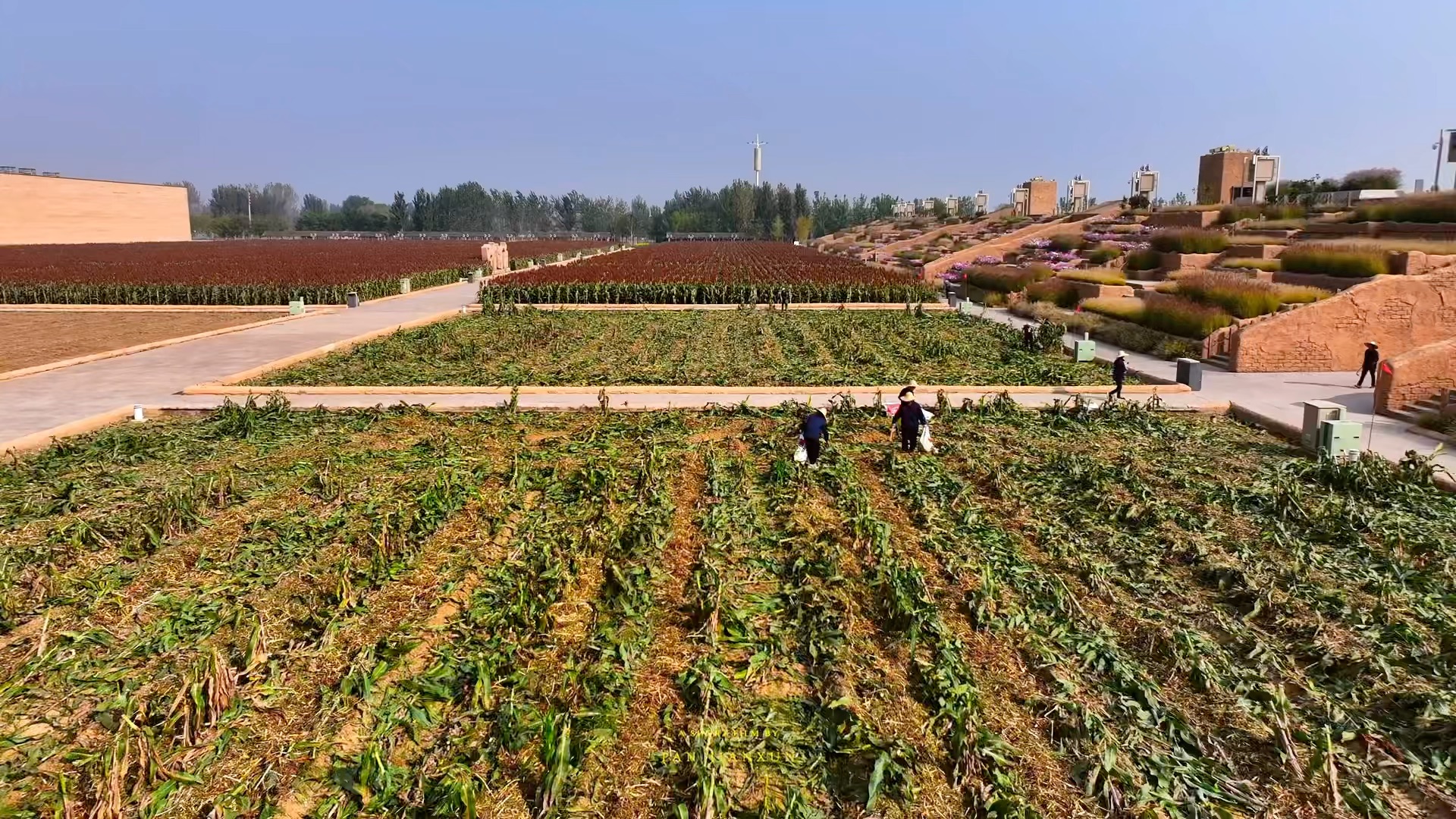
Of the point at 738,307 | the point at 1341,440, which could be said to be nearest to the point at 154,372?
the point at 738,307

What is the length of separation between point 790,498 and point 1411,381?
1135 cm

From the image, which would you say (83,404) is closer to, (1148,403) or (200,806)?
(200,806)

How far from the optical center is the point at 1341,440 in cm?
1085

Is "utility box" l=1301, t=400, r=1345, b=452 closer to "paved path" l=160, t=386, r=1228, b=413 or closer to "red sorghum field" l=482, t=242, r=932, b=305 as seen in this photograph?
"paved path" l=160, t=386, r=1228, b=413

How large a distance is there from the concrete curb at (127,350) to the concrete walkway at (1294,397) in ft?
73.1

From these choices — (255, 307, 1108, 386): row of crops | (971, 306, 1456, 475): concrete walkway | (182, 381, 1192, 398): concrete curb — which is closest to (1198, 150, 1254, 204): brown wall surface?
(255, 307, 1108, 386): row of crops

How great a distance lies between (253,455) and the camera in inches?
443

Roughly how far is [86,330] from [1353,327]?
107ft

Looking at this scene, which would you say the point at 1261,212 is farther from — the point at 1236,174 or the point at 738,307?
the point at 738,307

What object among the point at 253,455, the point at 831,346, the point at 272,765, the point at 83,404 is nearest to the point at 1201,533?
the point at 272,765

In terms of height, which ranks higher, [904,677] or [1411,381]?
[1411,381]

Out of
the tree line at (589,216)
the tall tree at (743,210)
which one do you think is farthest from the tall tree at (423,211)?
the tall tree at (743,210)

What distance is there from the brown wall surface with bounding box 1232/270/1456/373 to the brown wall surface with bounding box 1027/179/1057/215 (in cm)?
5902

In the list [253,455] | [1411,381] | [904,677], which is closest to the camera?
[904,677]
